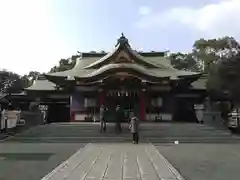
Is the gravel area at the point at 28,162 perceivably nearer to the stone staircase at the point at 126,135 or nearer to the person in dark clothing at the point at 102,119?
the stone staircase at the point at 126,135

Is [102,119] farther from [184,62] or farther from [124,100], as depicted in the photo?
[184,62]

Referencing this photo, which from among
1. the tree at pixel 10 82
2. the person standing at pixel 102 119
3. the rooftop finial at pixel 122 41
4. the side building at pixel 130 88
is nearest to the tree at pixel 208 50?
the side building at pixel 130 88

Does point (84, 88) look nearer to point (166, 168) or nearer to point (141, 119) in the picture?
point (141, 119)

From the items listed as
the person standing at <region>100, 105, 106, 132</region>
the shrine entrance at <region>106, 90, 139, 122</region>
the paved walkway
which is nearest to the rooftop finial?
the shrine entrance at <region>106, 90, 139, 122</region>

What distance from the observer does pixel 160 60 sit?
44531mm

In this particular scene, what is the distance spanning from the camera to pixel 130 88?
35.9 m

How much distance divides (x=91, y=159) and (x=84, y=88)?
22.6m

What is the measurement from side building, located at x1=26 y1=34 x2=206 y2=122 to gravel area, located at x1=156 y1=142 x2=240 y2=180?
16608 mm

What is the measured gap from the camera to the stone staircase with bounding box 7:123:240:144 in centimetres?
2278

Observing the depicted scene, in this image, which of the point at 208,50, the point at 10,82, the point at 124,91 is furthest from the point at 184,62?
the point at 124,91

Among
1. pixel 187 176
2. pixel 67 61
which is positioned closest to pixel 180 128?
pixel 187 176

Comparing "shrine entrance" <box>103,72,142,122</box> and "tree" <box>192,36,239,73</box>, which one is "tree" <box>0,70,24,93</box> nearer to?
"shrine entrance" <box>103,72,142,122</box>

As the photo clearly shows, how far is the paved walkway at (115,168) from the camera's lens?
10492 millimetres

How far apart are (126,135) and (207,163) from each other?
36.0 feet
